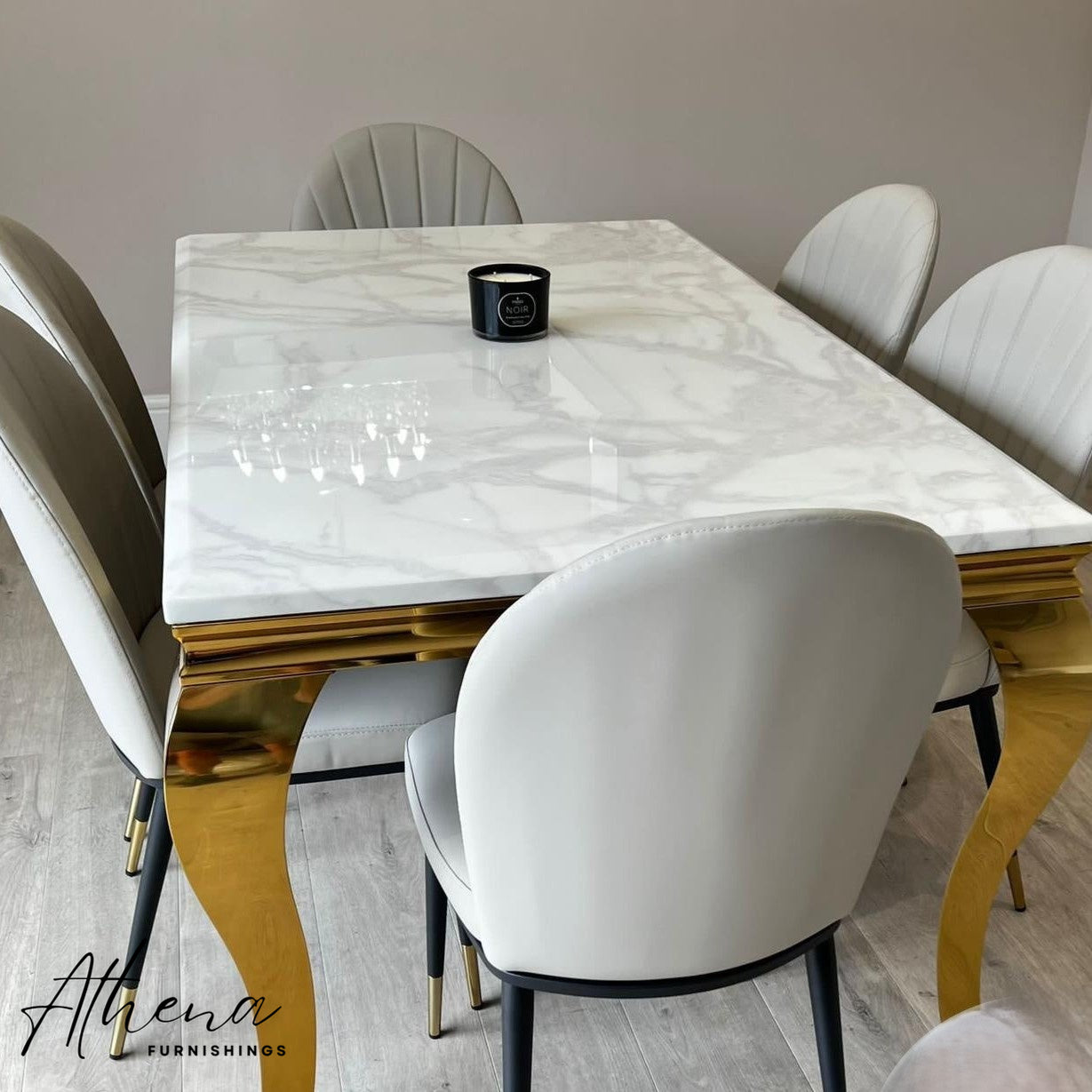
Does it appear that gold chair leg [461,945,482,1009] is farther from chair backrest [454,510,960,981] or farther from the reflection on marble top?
the reflection on marble top

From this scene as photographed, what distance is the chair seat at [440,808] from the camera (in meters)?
1.09

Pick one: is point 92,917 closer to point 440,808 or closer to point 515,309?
point 440,808

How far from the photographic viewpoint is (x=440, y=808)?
1167mm

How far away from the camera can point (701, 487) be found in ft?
3.89

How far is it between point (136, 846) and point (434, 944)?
53 cm

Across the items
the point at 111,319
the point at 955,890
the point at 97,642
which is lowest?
the point at 111,319

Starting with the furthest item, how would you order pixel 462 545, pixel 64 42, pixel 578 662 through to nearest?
1. pixel 64 42
2. pixel 462 545
3. pixel 578 662

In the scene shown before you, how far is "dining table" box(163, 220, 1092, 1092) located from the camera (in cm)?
103

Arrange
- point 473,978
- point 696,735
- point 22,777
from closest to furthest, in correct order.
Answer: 1. point 696,735
2. point 473,978
3. point 22,777

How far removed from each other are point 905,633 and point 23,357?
3.18 feet

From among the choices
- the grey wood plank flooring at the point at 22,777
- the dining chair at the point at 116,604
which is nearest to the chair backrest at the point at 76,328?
the dining chair at the point at 116,604

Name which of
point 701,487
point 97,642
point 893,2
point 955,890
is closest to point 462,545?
point 701,487

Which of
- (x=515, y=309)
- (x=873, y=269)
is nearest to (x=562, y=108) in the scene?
(x=873, y=269)

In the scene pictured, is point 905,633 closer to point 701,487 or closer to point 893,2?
point 701,487
